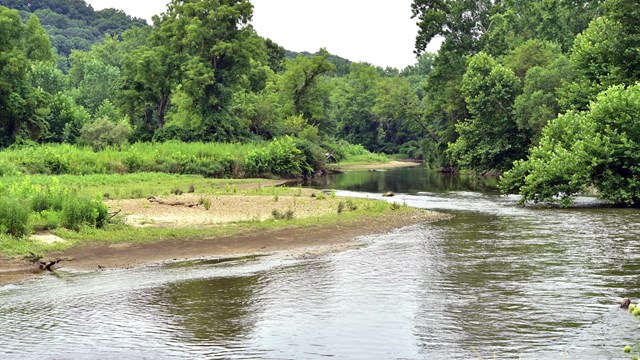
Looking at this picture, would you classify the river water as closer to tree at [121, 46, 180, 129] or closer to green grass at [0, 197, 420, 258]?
green grass at [0, 197, 420, 258]

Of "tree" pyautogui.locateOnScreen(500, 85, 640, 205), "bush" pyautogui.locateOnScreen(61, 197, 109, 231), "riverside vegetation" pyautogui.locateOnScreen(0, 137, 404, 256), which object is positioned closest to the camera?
"riverside vegetation" pyautogui.locateOnScreen(0, 137, 404, 256)

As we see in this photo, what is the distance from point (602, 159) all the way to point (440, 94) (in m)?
43.6

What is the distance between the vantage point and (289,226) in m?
28.0

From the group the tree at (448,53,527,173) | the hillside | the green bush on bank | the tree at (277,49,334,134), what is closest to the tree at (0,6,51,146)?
the tree at (277,49,334,134)

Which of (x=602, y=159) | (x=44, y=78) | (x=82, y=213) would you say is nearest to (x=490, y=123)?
(x=602, y=159)

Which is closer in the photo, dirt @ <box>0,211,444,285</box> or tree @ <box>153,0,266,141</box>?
dirt @ <box>0,211,444,285</box>

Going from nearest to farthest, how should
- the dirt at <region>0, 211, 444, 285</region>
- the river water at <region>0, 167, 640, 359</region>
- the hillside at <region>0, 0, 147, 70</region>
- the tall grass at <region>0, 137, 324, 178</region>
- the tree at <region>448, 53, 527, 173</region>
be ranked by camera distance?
the river water at <region>0, 167, 640, 359</region>
the dirt at <region>0, 211, 444, 285</region>
the tall grass at <region>0, 137, 324, 178</region>
the tree at <region>448, 53, 527, 173</region>
the hillside at <region>0, 0, 147, 70</region>

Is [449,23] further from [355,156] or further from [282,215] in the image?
[282,215]

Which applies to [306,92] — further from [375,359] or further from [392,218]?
[375,359]

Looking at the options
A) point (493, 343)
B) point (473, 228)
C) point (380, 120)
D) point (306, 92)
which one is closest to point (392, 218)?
point (473, 228)

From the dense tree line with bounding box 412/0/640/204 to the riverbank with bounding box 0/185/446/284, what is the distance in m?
8.40

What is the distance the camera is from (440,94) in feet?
252

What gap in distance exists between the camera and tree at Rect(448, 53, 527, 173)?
60.0 metres

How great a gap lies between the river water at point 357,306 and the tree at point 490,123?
35.4 m
